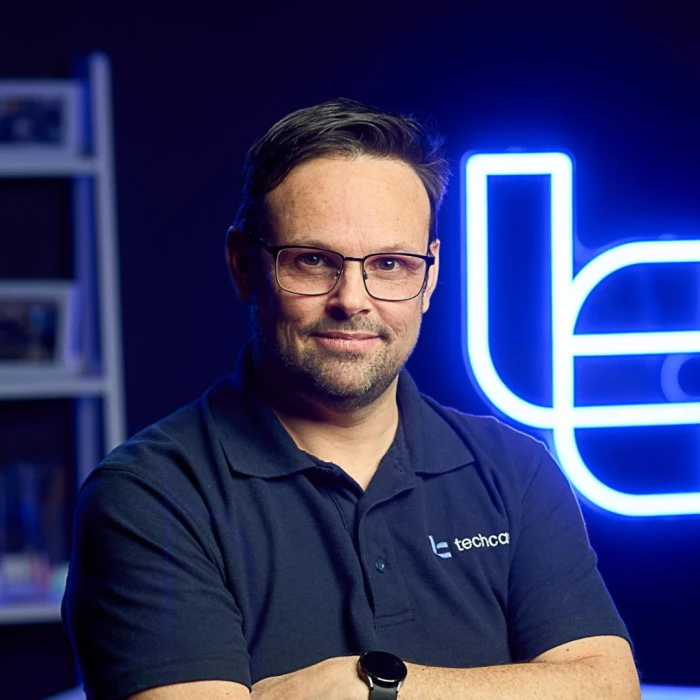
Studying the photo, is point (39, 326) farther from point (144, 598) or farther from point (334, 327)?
point (144, 598)

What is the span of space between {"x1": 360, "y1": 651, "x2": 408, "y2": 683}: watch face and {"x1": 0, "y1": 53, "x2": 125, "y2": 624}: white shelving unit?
1739 millimetres

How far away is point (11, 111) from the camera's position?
323 cm

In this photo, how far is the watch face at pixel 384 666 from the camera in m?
1.58

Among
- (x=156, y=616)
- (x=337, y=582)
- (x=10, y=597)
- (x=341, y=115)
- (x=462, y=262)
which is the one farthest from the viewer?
(x=462, y=262)

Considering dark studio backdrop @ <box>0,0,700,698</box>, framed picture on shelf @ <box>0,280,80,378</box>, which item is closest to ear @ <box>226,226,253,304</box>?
framed picture on shelf @ <box>0,280,80,378</box>

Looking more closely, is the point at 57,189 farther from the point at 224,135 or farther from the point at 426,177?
the point at 426,177

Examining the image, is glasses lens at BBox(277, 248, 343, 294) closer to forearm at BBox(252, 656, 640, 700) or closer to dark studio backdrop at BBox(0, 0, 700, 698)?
forearm at BBox(252, 656, 640, 700)

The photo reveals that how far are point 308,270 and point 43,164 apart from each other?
1.67 m

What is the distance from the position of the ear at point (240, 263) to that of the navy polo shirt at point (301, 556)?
0.16 meters

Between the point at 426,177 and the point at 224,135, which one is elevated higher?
the point at 224,135

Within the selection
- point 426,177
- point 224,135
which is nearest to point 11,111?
point 224,135

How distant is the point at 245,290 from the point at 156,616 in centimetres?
73

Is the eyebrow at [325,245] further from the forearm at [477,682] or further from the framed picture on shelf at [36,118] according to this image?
the framed picture on shelf at [36,118]

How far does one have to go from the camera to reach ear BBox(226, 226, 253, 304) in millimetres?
1967
